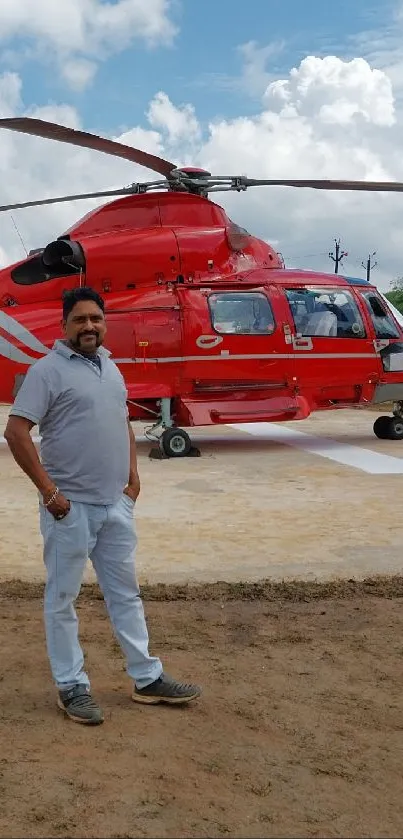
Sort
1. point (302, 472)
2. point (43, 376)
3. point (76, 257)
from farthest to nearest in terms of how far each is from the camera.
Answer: point (76, 257)
point (302, 472)
point (43, 376)

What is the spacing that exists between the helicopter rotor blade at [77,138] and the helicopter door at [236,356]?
6.36 ft

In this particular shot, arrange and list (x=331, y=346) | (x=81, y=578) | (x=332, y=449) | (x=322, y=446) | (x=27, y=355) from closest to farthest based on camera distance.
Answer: (x=81, y=578) → (x=27, y=355) → (x=332, y=449) → (x=331, y=346) → (x=322, y=446)

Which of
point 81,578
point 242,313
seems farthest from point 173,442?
point 81,578

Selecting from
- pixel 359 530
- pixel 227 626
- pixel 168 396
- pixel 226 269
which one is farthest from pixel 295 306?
pixel 227 626

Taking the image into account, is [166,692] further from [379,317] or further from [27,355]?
[379,317]

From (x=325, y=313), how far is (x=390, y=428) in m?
2.36

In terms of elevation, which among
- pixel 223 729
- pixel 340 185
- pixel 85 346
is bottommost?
pixel 223 729

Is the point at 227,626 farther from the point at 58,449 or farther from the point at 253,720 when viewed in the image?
the point at 58,449

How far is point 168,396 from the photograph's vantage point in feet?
39.9

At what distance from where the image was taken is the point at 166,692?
368 centimetres

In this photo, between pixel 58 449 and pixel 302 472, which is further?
pixel 302 472

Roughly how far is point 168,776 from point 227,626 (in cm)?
175

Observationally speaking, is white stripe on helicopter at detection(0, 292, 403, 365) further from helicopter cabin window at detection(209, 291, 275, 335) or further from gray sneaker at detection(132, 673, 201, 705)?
gray sneaker at detection(132, 673, 201, 705)

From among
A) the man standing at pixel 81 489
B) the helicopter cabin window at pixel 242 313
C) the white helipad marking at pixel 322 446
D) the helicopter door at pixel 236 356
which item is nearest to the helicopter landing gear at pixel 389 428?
the white helipad marking at pixel 322 446
